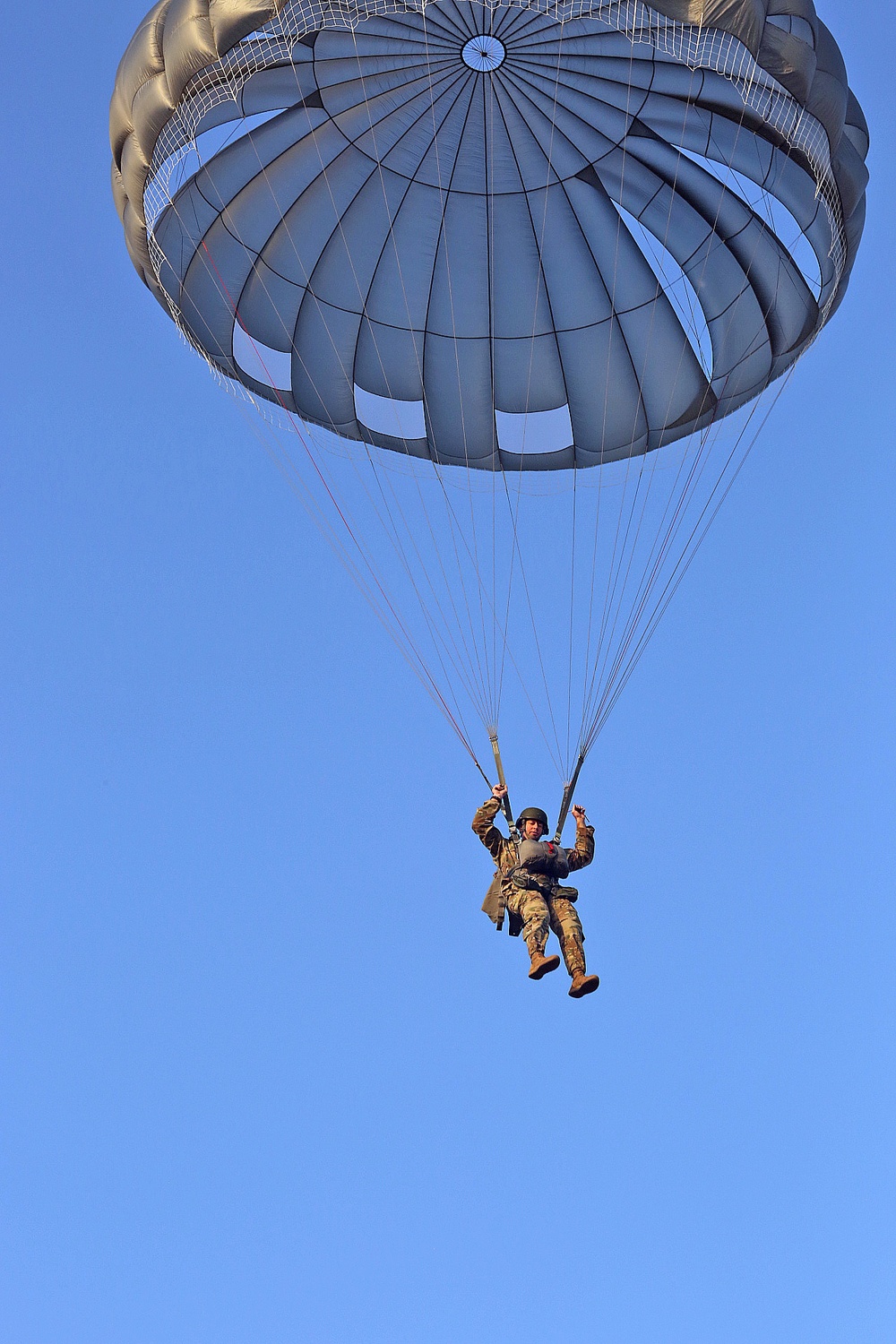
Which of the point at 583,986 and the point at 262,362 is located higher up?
the point at 262,362

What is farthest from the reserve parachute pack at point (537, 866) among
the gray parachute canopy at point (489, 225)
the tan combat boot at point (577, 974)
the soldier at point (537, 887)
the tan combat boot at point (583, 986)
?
the gray parachute canopy at point (489, 225)

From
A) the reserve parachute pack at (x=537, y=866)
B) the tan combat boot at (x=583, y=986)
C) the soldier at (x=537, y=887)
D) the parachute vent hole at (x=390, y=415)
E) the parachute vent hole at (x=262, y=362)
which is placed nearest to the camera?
the tan combat boot at (x=583, y=986)

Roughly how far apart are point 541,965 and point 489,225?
19.5 ft

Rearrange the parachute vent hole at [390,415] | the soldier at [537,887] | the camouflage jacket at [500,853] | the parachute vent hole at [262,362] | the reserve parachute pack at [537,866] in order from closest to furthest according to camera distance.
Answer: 1. the soldier at [537,887]
2. the reserve parachute pack at [537,866]
3. the camouflage jacket at [500,853]
4. the parachute vent hole at [262,362]
5. the parachute vent hole at [390,415]

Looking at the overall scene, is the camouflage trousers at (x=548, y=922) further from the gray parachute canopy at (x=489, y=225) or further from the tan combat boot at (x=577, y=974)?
the gray parachute canopy at (x=489, y=225)

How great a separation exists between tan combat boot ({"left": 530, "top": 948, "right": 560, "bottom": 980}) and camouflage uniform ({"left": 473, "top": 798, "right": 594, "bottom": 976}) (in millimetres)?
69

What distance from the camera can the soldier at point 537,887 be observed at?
1027 centimetres

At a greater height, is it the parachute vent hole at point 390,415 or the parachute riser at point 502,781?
the parachute vent hole at point 390,415

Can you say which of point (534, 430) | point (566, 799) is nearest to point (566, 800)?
point (566, 799)

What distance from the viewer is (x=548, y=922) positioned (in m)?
10.5

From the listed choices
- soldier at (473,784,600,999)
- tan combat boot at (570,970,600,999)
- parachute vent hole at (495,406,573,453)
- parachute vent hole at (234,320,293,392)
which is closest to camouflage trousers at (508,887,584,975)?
soldier at (473,784,600,999)

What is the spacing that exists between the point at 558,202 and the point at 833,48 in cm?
253

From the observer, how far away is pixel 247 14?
33.4 ft

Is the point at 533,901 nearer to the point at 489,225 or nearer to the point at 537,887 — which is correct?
the point at 537,887
